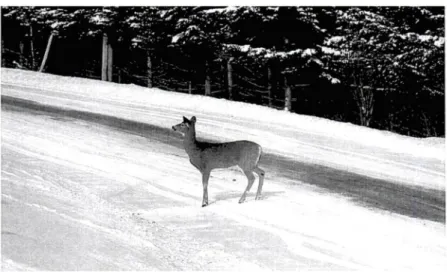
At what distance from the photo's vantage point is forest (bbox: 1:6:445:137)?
2681 centimetres

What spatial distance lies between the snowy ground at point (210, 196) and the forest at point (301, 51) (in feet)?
30.1

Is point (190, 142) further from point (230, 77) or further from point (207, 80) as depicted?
point (207, 80)

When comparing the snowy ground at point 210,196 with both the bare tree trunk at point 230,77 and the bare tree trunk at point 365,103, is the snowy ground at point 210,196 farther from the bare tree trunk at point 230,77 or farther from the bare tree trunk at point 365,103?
the bare tree trunk at point 230,77

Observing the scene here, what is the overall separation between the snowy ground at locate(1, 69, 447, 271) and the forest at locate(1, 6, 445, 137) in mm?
9183

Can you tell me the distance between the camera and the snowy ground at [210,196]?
25.2 feet

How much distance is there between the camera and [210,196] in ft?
34.6

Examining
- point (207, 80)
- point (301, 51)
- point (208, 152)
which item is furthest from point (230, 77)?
point (208, 152)

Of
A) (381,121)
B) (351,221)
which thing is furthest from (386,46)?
(351,221)

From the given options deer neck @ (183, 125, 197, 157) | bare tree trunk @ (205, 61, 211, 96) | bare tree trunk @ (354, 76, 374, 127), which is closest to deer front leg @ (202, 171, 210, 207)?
deer neck @ (183, 125, 197, 157)

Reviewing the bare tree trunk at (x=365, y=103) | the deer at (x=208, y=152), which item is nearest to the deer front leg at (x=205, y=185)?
the deer at (x=208, y=152)

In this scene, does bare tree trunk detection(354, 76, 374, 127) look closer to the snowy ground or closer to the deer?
the snowy ground

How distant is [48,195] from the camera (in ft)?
30.1

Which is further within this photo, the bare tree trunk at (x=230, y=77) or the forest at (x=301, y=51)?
the bare tree trunk at (x=230, y=77)

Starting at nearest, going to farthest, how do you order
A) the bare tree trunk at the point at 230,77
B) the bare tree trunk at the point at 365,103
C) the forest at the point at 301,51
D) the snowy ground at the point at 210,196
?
the snowy ground at the point at 210,196 < the forest at the point at 301,51 < the bare tree trunk at the point at 365,103 < the bare tree trunk at the point at 230,77
